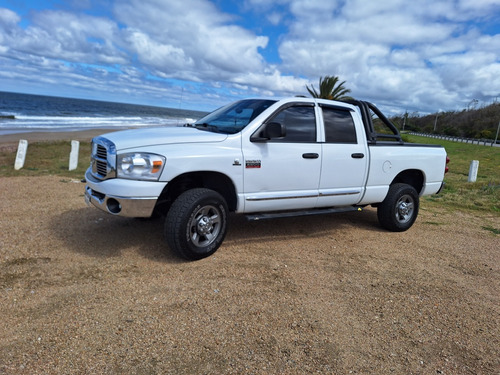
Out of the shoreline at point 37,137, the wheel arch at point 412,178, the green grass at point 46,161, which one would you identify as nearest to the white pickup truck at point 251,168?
the wheel arch at point 412,178

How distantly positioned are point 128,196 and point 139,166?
0.32 meters

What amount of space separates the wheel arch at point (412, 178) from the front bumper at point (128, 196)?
13.0 feet

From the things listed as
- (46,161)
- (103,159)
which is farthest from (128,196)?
(46,161)

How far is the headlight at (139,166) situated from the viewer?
383 cm

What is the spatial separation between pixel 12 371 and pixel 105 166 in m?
2.18

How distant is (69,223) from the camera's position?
528 cm

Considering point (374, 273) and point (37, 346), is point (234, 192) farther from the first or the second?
point (37, 346)

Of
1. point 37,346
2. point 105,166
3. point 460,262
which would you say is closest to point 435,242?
point 460,262

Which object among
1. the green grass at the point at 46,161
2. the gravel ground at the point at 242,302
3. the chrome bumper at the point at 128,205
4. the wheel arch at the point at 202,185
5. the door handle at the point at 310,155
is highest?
the door handle at the point at 310,155

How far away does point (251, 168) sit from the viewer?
4.39m

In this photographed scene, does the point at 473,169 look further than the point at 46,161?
Yes

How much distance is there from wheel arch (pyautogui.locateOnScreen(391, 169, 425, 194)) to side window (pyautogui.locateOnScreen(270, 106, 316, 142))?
2012 mm

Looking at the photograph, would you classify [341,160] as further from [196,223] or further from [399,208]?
[196,223]

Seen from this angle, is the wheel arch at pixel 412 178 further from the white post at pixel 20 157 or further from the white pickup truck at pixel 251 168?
the white post at pixel 20 157
